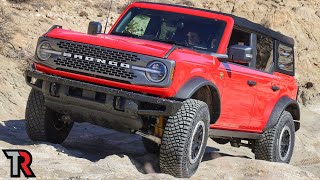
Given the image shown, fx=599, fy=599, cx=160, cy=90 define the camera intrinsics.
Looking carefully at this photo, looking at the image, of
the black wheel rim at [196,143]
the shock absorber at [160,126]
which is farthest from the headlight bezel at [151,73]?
the black wheel rim at [196,143]

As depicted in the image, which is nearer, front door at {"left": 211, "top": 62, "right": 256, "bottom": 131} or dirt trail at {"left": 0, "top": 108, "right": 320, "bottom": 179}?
dirt trail at {"left": 0, "top": 108, "right": 320, "bottom": 179}

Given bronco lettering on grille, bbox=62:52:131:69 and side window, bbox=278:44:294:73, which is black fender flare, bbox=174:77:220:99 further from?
side window, bbox=278:44:294:73

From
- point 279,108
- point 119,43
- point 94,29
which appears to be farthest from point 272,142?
point 119,43

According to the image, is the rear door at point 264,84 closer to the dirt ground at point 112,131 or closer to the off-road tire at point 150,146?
the dirt ground at point 112,131

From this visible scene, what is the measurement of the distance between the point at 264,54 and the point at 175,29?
1.66 meters

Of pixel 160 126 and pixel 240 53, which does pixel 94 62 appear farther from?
pixel 240 53

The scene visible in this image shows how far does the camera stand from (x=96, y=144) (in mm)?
8414

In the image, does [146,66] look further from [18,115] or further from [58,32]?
[18,115]

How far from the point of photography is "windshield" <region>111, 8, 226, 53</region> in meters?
7.05

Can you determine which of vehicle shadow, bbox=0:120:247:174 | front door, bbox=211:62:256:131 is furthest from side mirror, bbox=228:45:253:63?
vehicle shadow, bbox=0:120:247:174

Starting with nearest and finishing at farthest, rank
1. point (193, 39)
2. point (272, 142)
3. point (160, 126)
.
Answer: point (160, 126), point (193, 39), point (272, 142)

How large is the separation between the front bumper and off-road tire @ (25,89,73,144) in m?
0.37

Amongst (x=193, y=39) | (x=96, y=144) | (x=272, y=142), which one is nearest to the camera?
(x=193, y=39)

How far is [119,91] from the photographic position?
5906 millimetres
